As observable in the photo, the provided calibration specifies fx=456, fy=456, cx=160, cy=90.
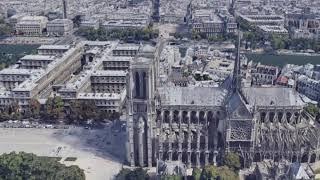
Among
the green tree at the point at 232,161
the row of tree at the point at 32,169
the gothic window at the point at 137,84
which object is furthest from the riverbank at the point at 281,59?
the row of tree at the point at 32,169

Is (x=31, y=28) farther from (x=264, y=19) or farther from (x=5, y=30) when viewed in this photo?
(x=264, y=19)

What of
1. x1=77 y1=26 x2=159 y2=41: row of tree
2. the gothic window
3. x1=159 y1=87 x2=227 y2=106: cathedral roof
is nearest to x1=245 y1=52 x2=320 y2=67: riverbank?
x1=77 y1=26 x2=159 y2=41: row of tree

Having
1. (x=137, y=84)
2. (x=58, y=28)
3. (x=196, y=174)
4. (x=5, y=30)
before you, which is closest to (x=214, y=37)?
(x=58, y=28)

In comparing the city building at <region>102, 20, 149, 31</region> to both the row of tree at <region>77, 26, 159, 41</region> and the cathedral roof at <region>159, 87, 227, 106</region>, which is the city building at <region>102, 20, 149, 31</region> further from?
the cathedral roof at <region>159, 87, 227, 106</region>

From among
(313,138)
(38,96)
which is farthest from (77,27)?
(313,138)

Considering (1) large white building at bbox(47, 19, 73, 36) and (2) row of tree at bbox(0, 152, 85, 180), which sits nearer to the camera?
(2) row of tree at bbox(0, 152, 85, 180)
